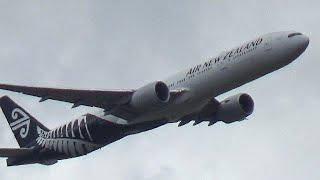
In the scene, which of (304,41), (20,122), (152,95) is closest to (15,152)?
(20,122)

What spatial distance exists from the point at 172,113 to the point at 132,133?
4.38 meters

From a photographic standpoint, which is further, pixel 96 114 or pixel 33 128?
pixel 33 128

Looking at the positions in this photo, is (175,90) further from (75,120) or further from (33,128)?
(33,128)

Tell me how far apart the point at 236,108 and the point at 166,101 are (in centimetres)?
805

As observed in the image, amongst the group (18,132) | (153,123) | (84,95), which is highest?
(84,95)

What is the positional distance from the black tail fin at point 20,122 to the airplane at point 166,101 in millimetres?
2664

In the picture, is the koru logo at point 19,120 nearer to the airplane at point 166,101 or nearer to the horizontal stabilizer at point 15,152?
the airplane at point 166,101

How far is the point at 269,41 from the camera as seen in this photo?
53375mm

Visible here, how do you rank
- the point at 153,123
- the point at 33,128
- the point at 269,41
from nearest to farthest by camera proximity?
the point at 269,41 → the point at 153,123 → the point at 33,128

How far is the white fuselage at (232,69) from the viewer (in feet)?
174

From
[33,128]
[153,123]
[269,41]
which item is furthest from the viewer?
[33,128]

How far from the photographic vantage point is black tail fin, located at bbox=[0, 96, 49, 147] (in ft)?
217

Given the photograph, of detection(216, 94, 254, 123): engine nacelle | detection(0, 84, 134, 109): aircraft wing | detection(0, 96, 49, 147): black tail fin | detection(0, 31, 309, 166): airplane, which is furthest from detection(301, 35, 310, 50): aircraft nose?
detection(0, 96, 49, 147): black tail fin

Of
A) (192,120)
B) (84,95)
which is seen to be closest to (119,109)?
(84,95)
